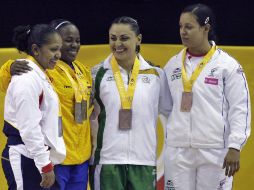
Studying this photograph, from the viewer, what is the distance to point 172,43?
564 centimetres

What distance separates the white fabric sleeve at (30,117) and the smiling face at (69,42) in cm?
58

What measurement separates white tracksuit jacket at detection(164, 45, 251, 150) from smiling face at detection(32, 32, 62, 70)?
2.96ft

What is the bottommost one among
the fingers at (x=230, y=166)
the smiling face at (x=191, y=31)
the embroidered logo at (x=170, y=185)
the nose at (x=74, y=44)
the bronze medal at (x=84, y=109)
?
the embroidered logo at (x=170, y=185)

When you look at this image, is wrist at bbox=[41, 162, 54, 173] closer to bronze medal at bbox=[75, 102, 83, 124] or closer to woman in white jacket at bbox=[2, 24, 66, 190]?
woman in white jacket at bbox=[2, 24, 66, 190]

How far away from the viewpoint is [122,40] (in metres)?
4.23

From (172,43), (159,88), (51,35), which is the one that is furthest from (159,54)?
(51,35)

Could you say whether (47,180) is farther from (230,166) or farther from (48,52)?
(230,166)

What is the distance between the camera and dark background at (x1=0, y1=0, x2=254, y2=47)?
549 centimetres

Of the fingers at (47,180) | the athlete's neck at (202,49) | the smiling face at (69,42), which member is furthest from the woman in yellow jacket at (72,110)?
the athlete's neck at (202,49)

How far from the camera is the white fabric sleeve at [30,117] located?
358 centimetres

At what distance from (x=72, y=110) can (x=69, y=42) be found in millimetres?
442

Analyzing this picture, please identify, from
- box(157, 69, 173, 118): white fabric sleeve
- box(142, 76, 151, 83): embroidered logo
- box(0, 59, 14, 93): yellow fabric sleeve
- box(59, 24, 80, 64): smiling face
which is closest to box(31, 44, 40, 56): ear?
box(0, 59, 14, 93): yellow fabric sleeve

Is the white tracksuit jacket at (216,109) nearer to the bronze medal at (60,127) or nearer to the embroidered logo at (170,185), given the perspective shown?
the embroidered logo at (170,185)

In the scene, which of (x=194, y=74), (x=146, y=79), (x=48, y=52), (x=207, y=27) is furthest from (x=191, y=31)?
(x=48, y=52)
